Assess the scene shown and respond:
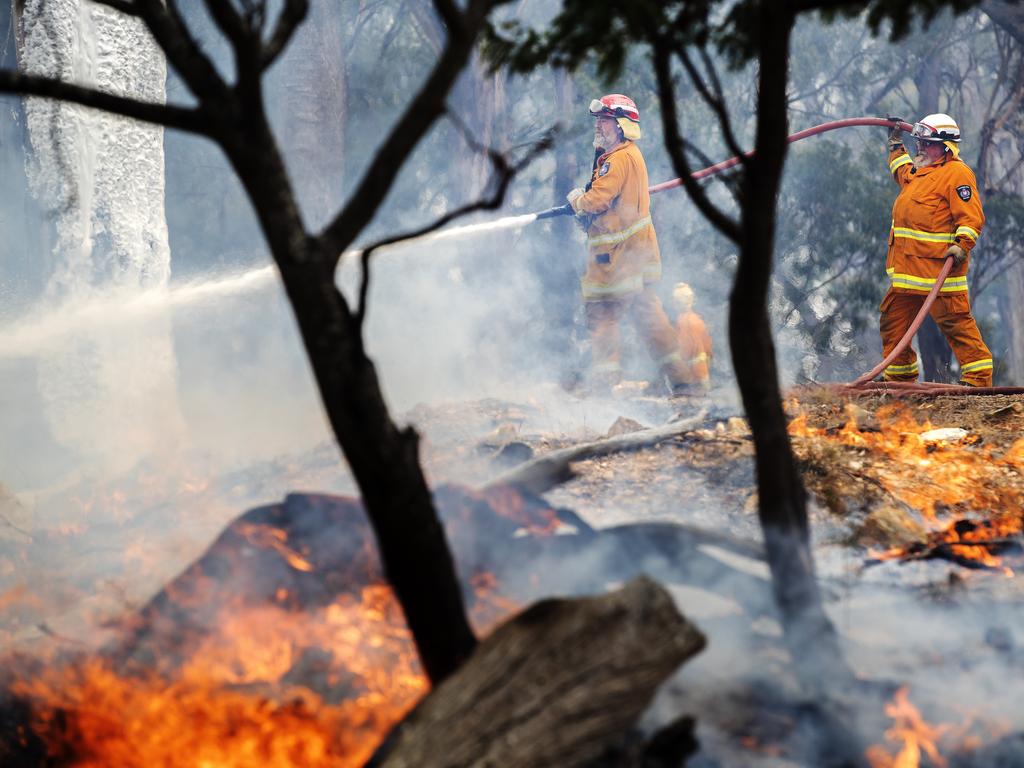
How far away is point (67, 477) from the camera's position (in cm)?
676

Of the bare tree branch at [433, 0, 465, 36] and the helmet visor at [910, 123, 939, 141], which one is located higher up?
the helmet visor at [910, 123, 939, 141]

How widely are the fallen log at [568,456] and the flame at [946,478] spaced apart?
0.79m

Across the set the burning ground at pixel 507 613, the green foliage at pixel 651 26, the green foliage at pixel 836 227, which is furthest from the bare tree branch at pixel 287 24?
the green foliage at pixel 836 227

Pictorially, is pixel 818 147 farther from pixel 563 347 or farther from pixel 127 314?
pixel 127 314

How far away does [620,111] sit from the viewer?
812cm

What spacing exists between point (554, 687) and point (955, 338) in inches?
272

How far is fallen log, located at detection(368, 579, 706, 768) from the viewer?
6.45 feet

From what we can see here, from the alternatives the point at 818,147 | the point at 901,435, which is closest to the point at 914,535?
the point at 901,435

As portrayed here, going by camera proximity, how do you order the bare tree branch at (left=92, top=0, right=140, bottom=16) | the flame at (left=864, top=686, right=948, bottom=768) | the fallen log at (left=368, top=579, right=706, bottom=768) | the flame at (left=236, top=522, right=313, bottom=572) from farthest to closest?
the flame at (left=236, top=522, right=313, bottom=572), the flame at (left=864, top=686, right=948, bottom=768), the bare tree branch at (left=92, top=0, right=140, bottom=16), the fallen log at (left=368, top=579, right=706, bottom=768)

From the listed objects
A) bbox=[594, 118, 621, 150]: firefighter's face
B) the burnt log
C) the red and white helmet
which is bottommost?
the burnt log

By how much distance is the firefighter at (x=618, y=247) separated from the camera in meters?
8.10

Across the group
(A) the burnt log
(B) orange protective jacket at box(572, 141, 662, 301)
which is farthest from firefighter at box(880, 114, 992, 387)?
(A) the burnt log

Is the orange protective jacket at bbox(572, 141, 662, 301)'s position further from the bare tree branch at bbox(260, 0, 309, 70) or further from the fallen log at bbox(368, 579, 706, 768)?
the fallen log at bbox(368, 579, 706, 768)

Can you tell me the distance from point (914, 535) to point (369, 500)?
309 centimetres
